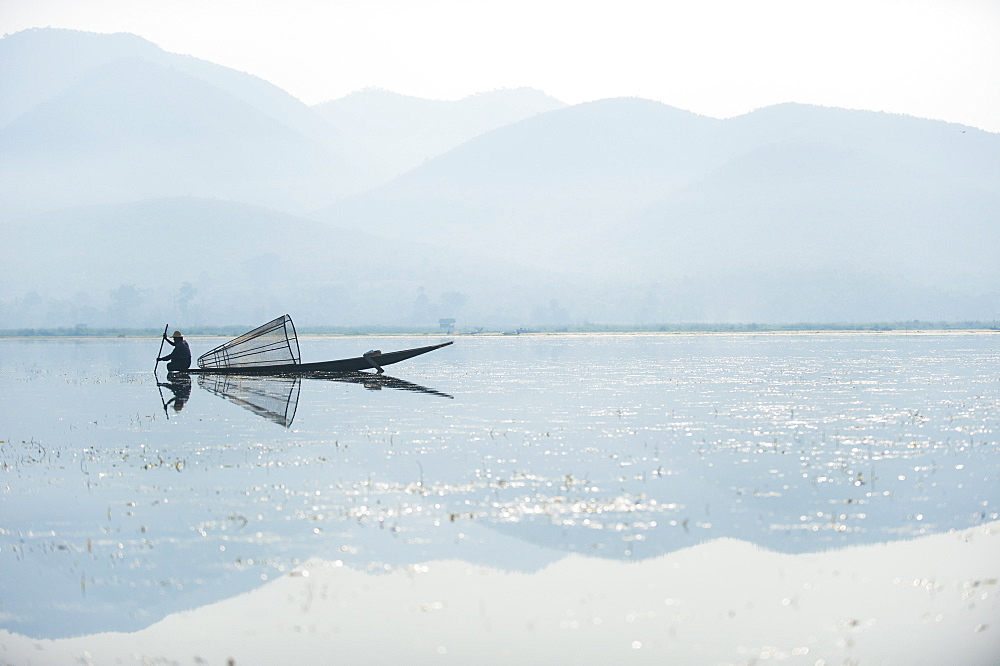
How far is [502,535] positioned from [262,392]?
4089 cm

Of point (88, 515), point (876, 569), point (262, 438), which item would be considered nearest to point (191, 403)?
point (262, 438)

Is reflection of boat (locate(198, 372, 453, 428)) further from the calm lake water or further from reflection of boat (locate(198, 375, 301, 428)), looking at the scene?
the calm lake water

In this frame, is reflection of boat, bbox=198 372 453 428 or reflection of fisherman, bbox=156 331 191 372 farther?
reflection of fisherman, bbox=156 331 191 372

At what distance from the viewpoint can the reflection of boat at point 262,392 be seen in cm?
4700

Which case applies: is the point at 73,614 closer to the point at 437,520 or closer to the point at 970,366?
the point at 437,520

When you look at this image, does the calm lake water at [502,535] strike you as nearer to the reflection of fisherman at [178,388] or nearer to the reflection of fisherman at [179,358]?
the reflection of fisherman at [178,388]

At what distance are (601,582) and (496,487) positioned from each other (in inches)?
337

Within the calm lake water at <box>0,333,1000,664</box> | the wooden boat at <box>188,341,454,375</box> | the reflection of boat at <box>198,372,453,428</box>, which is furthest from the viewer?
the wooden boat at <box>188,341,454,375</box>

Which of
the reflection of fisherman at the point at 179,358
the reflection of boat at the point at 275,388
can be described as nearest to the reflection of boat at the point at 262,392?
the reflection of boat at the point at 275,388

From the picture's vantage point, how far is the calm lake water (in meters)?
15.9

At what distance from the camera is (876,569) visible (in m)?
18.7

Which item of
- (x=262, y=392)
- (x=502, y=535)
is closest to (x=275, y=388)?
(x=262, y=392)

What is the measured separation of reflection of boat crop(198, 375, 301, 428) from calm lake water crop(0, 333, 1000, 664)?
9.05 ft

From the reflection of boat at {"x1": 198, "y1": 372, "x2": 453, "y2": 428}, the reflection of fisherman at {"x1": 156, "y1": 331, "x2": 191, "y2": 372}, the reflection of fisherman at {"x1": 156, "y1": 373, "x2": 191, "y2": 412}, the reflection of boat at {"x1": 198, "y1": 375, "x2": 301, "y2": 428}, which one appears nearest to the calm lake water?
the reflection of boat at {"x1": 198, "y1": 375, "x2": 301, "y2": 428}
